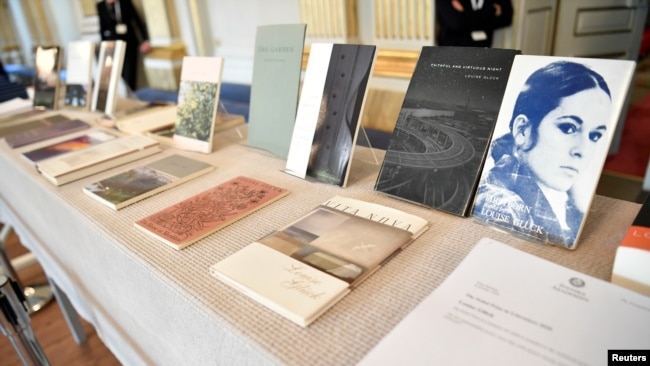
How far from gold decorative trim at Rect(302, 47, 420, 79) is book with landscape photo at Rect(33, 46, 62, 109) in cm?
117

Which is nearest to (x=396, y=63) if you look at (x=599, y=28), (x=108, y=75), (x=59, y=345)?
(x=599, y=28)

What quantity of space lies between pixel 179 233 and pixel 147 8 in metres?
3.36

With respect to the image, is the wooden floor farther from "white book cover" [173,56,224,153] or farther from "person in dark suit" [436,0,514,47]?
"person in dark suit" [436,0,514,47]

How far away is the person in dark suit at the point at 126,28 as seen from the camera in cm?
344

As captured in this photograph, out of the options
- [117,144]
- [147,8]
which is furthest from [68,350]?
[147,8]

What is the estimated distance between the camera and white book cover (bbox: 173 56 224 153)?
101 cm

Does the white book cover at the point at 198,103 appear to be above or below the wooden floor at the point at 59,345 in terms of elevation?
above

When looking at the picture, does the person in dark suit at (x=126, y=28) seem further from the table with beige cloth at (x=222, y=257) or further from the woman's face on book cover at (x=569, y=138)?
A: the woman's face on book cover at (x=569, y=138)

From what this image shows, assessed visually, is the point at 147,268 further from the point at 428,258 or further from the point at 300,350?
the point at 428,258

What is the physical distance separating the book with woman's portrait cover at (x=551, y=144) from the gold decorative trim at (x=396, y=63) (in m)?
1.68

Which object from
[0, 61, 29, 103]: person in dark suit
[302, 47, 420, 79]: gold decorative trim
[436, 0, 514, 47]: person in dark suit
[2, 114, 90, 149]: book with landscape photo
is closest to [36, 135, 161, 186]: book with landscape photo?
[2, 114, 90, 149]: book with landscape photo

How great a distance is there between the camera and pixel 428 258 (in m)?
0.55

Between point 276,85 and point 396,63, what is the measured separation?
1.51 meters

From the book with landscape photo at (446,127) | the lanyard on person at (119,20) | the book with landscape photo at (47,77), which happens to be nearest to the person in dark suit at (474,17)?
the book with landscape photo at (446,127)
